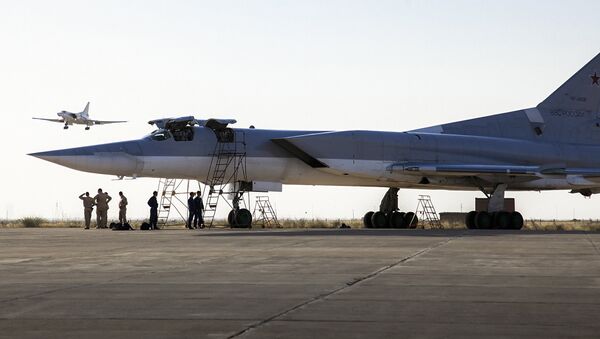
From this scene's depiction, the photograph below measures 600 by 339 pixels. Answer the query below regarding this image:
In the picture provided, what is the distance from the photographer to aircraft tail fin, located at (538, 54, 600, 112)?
3719 centimetres

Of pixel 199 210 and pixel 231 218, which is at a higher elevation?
pixel 199 210

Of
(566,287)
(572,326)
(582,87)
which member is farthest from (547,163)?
(572,326)

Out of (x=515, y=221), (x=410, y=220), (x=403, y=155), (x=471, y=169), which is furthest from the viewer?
(x=410, y=220)

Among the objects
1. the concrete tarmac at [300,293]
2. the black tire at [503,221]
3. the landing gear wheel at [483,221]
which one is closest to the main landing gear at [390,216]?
the landing gear wheel at [483,221]

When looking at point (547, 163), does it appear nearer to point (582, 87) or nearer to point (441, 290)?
point (582, 87)

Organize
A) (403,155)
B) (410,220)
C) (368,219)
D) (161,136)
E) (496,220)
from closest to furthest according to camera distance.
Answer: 1. (161,136)
2. (496,220)
3. (403,155)
4. (410,220)
5. (368,219)

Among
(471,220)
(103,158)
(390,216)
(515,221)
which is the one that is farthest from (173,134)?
(515,221)

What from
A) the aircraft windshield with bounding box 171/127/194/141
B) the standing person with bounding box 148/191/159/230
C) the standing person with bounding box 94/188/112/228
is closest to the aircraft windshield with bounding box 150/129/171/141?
the aircraft windshield with bounding box 171/127/194/141

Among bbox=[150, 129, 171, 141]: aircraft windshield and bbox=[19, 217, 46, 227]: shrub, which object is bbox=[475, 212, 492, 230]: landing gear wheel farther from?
bbox=[19, 217, 46, 227]: shrub

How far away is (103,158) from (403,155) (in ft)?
32.7

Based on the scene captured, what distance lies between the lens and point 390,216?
35625mm

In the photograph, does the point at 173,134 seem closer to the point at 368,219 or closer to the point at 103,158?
the point at 103,158

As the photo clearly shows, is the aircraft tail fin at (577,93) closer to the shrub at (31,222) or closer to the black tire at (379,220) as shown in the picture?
the black tire at (379,220)

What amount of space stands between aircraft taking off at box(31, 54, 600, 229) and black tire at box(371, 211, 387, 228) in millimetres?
36
